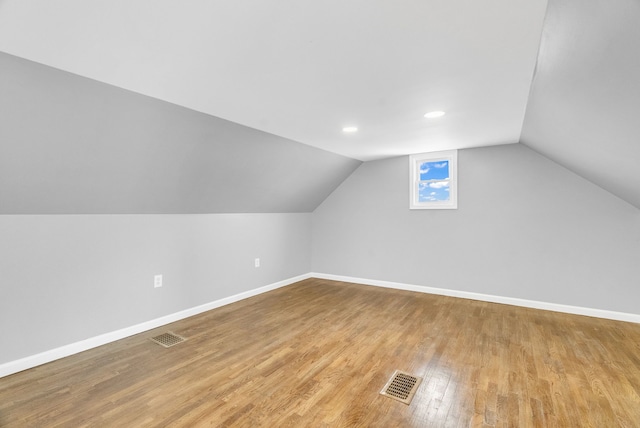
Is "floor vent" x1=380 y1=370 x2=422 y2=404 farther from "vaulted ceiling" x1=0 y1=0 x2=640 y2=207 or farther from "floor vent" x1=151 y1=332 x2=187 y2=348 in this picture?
"vaulted ceiling" x1=0 y1=0 x2=640 y2=207

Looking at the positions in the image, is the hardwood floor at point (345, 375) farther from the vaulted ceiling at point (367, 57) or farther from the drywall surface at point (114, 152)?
the vaulted ceiling at point (367, 57)

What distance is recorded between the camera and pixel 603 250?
341 centimetres

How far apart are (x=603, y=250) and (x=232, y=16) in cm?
443

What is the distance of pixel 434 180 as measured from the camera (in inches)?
177

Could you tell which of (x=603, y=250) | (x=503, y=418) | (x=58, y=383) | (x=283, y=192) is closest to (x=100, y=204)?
(x=58, y=383)

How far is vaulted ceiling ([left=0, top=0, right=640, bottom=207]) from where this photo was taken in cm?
125

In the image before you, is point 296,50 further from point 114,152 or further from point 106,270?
point 106,270

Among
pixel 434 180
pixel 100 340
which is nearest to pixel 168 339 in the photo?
pixel 100 340

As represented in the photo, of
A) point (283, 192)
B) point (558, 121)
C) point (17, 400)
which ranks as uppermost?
point (558, 121)

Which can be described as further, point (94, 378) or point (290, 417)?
point (94, 378)

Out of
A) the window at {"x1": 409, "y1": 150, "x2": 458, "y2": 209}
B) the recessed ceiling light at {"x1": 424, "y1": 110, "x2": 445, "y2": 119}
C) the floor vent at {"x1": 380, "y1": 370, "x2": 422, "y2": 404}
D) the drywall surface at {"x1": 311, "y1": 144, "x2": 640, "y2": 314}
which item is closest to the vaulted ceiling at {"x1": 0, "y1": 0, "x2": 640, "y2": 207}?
the recessed ceiling light at {"x1": 424, "y1": 110, "x2": 445, "y2": 119}

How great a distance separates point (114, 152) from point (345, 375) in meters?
2.54

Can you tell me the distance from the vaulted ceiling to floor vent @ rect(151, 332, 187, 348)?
216cm

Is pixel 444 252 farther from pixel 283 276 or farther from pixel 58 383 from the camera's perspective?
pixel 58 383
